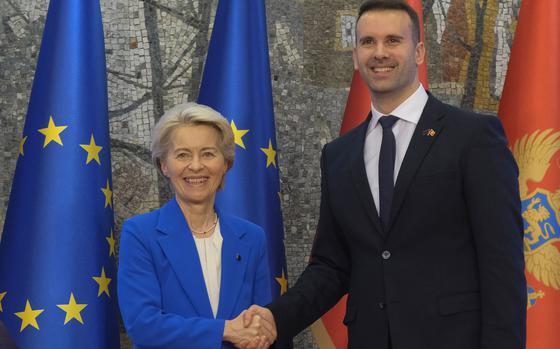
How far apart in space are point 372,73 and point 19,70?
79.1 inches

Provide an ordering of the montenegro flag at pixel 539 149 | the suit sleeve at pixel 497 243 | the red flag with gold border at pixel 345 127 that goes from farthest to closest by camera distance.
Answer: the red flag with gold border at pixel 345 127 < the montenegro flag at pixel 539 149 < the suit sleeve at pixel 497 243

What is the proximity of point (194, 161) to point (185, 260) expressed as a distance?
32 centimetres

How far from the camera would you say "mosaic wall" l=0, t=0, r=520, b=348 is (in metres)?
3.76

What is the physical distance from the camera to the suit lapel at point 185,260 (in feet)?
8.13

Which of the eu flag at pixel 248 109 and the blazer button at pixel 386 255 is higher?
the eu flag at pixel 248 109

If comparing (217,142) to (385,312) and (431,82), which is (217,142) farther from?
(431,82)

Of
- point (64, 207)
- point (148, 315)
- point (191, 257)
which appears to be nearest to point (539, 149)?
point (191, 257)

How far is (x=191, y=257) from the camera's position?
8.24ft

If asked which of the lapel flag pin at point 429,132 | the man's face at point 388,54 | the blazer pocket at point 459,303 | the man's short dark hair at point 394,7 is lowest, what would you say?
the blazer pocket at point 459,303

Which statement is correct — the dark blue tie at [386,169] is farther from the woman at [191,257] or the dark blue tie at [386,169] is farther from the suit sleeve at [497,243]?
the woman at [191,257]

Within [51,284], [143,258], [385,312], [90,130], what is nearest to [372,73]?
[385,312]

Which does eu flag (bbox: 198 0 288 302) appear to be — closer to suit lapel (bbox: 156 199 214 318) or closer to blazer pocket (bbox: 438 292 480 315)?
suit lapel (bbox: 156 199 214 318)

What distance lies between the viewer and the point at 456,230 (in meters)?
2.36

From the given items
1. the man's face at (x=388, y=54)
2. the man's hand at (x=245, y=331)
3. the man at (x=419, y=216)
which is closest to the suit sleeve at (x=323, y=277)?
the man at (x=419, y=216)
